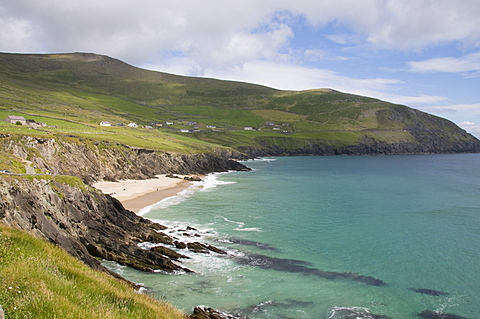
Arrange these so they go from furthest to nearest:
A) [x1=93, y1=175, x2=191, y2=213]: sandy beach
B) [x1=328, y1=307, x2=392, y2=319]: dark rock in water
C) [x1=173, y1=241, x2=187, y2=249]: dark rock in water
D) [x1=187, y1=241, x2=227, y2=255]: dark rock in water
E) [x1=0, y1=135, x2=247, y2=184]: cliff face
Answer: [x1=0, y1=135, x2=247, y2=184]: cliff face < [x1=93, y1=175, x2=191, y2=213]: sandy beach < [x1=173, y1=241, x2=187, y2=249]: dark rock in water < [x1=187, y1=241, x2=227, y2=255]: dark rock in water < [x1=328, y1=307, x2=392, y2=319]: dark rock in water

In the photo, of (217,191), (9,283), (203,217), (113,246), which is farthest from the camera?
(217,191)

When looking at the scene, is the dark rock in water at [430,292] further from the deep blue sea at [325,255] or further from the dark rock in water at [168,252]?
the dark rock in water at [168,252]

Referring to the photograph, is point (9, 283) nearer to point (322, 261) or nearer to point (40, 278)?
point (40, 278)

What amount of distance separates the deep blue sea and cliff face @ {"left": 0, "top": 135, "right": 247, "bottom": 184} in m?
23.8

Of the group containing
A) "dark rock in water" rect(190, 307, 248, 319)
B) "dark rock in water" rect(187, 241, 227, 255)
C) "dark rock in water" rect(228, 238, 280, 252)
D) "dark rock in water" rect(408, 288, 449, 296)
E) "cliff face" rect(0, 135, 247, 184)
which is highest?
"cliff face" rect(0, 135, 247, 184)

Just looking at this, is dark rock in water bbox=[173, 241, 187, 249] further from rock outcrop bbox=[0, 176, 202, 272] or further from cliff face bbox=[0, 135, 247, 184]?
cliff face bbox=[0, 135, 247, 184]

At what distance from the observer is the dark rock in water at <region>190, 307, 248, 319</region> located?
23.8m

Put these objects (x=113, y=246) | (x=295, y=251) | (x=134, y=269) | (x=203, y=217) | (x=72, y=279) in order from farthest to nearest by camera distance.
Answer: (x=203, y=217) → (x=295, y=251) → (x=113, y=246) → (x=134, y=269) → (x=72, y=279)

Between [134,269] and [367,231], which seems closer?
[134,269]

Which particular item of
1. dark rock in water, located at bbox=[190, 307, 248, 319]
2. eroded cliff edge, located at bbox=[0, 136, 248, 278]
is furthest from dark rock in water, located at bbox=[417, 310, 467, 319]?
eroded cliff edge, located at bbox=[0, 136, 248, 278]

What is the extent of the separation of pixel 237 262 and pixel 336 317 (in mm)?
12542

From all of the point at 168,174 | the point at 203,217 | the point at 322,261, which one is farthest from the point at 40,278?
the point at 168,174

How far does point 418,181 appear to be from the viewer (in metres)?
104

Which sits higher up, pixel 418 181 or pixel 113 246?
pixel 418 181
